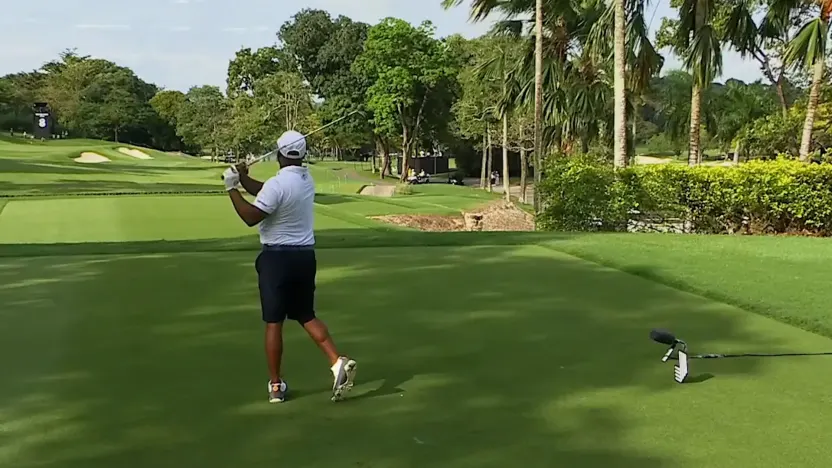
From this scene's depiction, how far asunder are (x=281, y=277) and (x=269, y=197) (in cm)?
50

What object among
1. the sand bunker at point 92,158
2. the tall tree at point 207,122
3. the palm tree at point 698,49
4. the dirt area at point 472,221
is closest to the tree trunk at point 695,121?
the palm tree at point 698,49

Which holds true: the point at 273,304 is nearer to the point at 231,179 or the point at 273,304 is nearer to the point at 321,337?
the point at 321,337

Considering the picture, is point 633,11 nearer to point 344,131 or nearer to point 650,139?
point 344,131

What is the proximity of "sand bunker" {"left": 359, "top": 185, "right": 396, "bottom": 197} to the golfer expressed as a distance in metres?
39.3

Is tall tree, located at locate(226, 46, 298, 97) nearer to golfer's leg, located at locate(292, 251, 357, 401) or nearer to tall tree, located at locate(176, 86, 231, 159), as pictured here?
tall tree, located at locate(176, 86, 231, 159)

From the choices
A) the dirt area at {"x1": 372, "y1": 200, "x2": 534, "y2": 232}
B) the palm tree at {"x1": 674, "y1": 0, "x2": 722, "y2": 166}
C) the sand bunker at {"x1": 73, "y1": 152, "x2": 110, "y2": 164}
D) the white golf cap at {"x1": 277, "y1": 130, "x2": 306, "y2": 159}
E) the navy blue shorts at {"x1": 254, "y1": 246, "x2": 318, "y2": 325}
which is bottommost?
the dirt area at {"x1": 372, "y1": 200, "x2": 534, "y2": 232}

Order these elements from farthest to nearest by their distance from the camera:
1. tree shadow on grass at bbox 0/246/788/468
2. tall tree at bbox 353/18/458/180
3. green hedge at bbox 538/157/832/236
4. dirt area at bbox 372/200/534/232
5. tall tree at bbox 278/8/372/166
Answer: tall tree at bbox 278/8/372/166
tall tree at bbox 353/18/458/180
dirt area at bbox 372/200/534/232
green hedge at bbox 538/157/832/236
tree shadow on grass at bbox 0/246/788/468

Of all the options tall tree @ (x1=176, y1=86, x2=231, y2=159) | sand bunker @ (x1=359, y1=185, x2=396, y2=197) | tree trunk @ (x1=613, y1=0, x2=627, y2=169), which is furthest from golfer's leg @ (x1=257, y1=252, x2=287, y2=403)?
tall tree @ (x1=176, y1=86, x2=231, y2=159)

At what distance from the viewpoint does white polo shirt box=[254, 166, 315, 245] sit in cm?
493

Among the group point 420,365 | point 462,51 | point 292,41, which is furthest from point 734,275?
point 292,41

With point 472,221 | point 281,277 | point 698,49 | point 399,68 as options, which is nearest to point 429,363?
point 281,277

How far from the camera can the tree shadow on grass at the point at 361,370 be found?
13.5 feet

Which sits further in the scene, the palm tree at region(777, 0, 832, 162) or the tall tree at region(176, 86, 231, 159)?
the tall tree at region(176, 86, 231, 159)

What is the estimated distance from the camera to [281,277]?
197 inches
